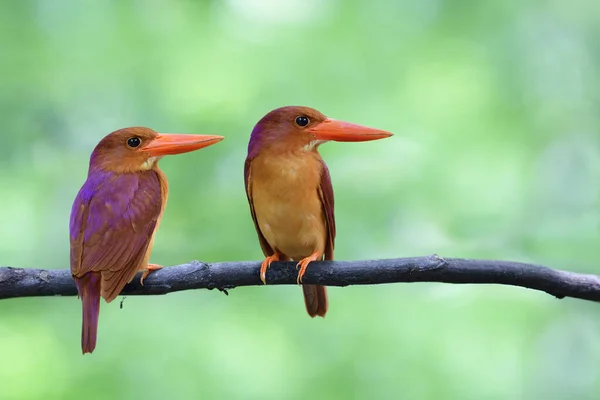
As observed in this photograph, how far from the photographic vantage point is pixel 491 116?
432 cm

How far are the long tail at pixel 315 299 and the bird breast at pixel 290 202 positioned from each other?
4.8 inches

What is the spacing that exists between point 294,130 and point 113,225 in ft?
1.65

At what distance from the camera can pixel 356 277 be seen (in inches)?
65.5

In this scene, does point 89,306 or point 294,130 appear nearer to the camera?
point 89,306

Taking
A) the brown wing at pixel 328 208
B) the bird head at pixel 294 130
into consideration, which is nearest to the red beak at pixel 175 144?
the bird head at pixel 294 130

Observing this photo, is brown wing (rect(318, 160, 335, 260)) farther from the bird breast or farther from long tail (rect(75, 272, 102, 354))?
long tail (rect(75, 272, 102, 354))

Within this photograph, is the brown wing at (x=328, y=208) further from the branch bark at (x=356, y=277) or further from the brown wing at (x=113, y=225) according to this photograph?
the brown wing at (x=113, y=225)

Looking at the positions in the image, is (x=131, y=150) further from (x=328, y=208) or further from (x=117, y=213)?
(x=328, y=208)

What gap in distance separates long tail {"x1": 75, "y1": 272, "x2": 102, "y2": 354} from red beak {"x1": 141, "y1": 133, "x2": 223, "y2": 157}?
29 centimetres

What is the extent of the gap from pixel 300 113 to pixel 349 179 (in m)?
2.11

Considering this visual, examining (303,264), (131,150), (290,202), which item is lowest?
(303,264)

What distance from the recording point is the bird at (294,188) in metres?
A: 1.78

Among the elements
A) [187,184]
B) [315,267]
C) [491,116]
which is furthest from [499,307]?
[315,267]

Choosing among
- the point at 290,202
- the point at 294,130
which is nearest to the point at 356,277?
the point at 294,130
